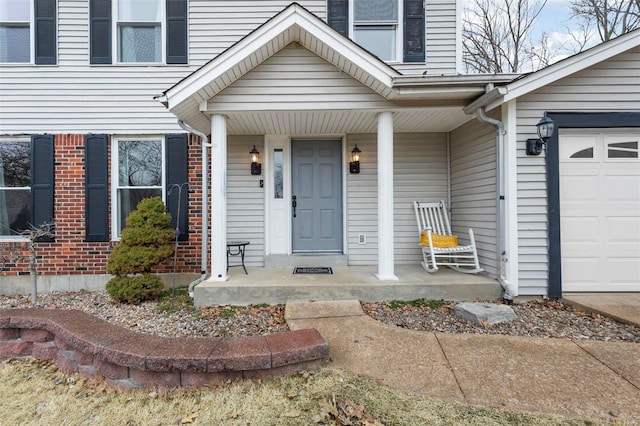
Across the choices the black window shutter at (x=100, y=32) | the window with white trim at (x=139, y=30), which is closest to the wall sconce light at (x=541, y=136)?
the window with white trim at (x=139, y=30)

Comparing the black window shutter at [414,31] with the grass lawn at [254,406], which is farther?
the black window shutter at [414,31]

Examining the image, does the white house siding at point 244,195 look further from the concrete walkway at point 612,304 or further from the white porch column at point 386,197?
the concrete walkway at point 612,304

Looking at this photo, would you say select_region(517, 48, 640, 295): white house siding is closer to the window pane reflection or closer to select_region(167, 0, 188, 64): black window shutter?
the window pane reflection

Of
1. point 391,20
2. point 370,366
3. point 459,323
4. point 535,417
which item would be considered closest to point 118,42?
point 391,20

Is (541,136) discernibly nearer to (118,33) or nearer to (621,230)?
(621,230)

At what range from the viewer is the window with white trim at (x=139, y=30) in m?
5.12

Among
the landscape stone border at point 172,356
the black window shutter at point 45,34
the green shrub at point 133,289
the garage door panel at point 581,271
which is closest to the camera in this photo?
the landscape stone border at point 172,356

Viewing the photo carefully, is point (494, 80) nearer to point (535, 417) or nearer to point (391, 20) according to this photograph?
point (391, 20)

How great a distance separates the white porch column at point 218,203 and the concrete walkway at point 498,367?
1.38 metres

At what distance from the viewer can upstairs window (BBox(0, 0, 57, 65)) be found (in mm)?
5004

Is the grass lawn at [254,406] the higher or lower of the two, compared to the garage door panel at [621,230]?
lower

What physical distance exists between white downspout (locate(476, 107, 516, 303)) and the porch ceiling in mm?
476

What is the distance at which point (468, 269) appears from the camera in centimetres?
455

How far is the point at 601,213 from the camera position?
12.9 feet
